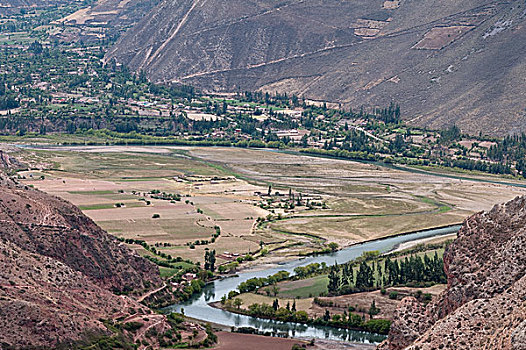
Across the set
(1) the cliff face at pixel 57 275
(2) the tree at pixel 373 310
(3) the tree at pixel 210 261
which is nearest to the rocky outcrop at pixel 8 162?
(3) the tree at pixel 210 261

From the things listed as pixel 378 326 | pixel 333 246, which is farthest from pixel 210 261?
pixel 378 326

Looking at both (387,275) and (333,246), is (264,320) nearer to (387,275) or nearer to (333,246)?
(387,275)

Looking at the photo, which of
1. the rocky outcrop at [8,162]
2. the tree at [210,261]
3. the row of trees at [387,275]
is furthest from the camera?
the rocky outcrop at [8,162]

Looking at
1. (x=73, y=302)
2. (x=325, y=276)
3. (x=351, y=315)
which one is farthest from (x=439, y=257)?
(x=73, y=302)

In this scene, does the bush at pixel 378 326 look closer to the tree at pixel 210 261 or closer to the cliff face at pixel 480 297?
the tree at pixel 210 261

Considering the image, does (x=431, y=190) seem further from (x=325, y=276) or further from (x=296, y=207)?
(x=325, y=276)

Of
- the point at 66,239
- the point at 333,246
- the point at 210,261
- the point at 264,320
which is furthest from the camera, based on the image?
the point at 333,246

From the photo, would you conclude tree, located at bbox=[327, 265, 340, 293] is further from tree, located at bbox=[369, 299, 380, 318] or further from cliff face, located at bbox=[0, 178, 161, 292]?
cliff face, located at bbox=[0, 178, 161, 292]
